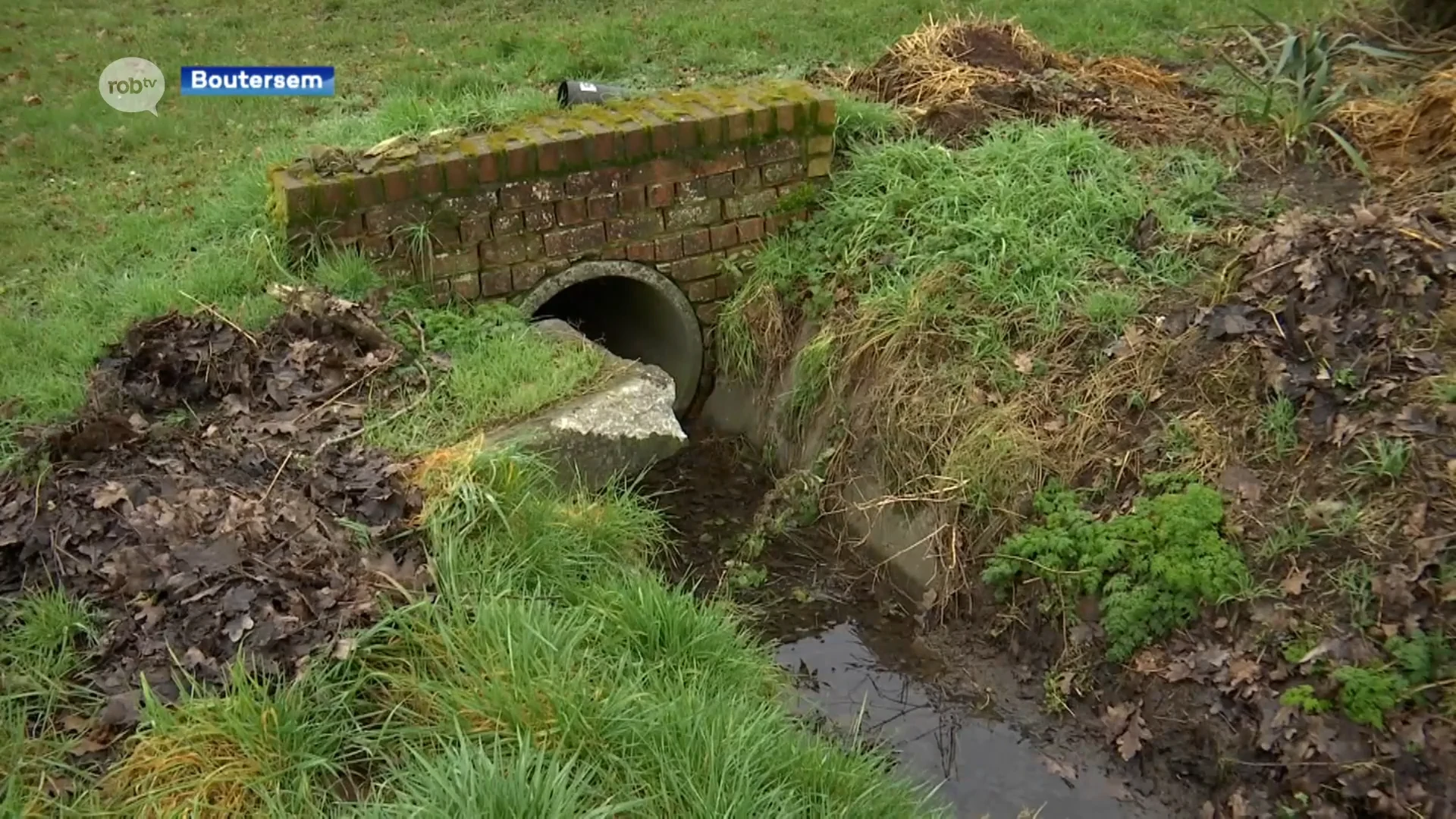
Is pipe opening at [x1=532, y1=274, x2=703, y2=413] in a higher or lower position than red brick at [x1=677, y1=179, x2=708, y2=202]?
lower

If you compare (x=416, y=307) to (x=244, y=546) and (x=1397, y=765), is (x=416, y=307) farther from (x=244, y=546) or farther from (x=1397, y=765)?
(x=1397, y=765)

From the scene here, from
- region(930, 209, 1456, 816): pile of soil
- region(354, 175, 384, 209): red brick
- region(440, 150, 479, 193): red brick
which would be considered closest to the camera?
region(930, 209, 1456, 816): pile of soil

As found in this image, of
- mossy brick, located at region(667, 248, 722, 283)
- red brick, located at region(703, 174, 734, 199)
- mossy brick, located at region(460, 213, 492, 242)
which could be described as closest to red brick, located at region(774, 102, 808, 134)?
red brick, located at region(703, 174, 734, 199)

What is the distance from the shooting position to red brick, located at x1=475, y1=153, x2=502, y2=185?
527 cm

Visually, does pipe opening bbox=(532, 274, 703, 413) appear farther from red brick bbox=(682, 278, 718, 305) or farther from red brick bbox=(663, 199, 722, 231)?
red brick bbox=(663, 199, 722, 231)

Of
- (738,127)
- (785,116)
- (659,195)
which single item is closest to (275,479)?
(659,195)

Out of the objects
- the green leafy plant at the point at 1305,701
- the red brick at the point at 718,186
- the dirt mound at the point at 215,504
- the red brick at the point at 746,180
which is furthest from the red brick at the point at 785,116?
the green leafy plant at the point at 1305,701

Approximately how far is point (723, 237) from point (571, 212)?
86cm

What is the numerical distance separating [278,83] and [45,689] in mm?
6674

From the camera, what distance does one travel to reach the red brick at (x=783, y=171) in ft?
19.4

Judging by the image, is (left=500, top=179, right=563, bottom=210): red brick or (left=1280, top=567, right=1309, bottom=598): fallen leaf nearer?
(left=1280, top=567, right=1309, bottom=598): fallen leaf

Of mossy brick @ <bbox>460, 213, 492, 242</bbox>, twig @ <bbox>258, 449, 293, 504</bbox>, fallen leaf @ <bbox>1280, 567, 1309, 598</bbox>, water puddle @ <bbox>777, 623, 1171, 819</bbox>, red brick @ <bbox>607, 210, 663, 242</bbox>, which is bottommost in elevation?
water puddle @ <bbox>777, 623, 1171, 819</bbox>

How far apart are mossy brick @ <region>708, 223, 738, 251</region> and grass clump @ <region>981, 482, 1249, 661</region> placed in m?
2.39

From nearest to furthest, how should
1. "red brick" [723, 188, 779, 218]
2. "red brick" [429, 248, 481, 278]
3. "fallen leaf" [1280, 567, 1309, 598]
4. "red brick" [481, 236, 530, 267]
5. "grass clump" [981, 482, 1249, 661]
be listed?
1. "fallen leaf" [1280, 567, 1309, 598]
2. "grass clump" [981, 482, 1249, 661]
3. "red brick" [429, 248, 481, 278]
4. "red brick" [481, 236, 530, 267]
5. "red brick" [723, 188, 779, 218]
